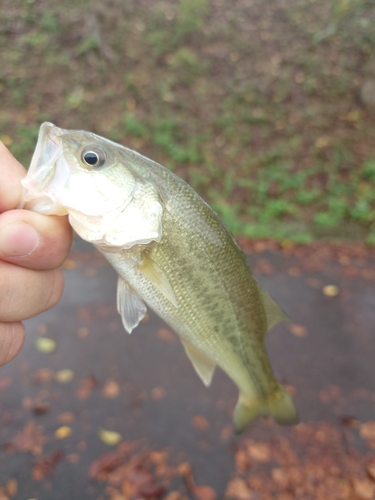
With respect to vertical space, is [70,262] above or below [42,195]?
below

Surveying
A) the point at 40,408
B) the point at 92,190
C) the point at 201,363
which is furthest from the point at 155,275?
the point at 40,408

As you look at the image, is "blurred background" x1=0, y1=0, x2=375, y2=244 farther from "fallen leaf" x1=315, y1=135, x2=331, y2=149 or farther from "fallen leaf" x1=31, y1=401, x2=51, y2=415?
"fallen leaf" x1=31, y1=401, x2=51, y2=415

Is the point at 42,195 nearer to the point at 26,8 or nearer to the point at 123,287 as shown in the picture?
the point at 123,287

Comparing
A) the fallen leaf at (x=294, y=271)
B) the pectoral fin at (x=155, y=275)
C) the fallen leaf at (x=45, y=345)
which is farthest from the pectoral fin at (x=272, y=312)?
the fallen leaf at (x=294, y=271)

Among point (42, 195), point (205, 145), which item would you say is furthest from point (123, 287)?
point (205, 145)

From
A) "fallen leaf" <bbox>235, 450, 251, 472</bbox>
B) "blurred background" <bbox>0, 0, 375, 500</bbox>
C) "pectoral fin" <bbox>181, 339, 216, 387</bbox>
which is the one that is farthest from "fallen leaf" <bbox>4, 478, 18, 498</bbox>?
"pectoral fin" <bbox>181, 339, 216, 387</bbox>

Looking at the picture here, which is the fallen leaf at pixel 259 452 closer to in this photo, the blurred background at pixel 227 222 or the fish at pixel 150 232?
the blurred background at pixel 227 222
